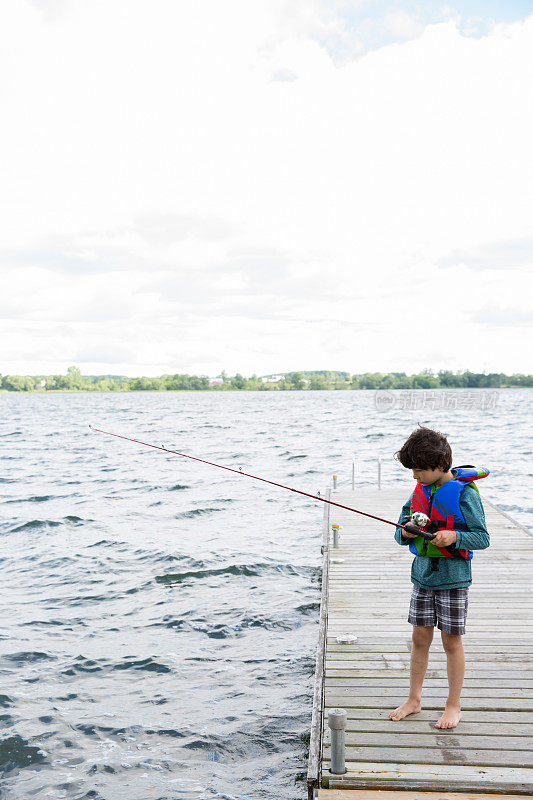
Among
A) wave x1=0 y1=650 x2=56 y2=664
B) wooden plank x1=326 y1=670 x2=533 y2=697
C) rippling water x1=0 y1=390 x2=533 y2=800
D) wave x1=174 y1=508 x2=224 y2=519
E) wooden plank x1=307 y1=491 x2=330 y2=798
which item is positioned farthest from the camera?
wave x1=174 y1=508 x2=224 y2=519

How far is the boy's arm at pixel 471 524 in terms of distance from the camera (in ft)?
13.6

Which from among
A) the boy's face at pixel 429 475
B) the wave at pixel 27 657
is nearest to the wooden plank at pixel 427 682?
the boy's face at pixel 429 475

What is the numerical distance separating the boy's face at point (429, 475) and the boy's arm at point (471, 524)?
19 centimetres

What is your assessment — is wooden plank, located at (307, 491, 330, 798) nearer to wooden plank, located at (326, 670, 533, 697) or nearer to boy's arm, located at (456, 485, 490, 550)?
wooden plank, located at (326, 670, 533, 697)

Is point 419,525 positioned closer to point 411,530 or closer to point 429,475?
point 411,530

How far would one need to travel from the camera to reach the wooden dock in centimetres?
417

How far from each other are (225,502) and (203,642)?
36.0 feet

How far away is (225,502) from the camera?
19828 mm

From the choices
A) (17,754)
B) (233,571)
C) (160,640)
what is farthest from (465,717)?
(233,571)

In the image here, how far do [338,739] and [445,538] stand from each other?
1483 mm

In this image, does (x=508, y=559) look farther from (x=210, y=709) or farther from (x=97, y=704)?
(x=97, y=704)

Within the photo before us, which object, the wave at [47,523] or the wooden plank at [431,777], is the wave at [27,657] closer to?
the wooden plank at [431,777]

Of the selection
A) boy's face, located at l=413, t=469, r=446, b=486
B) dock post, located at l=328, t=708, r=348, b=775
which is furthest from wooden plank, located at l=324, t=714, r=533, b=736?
boy's face, located at l=413, t=469, r=446, b=486

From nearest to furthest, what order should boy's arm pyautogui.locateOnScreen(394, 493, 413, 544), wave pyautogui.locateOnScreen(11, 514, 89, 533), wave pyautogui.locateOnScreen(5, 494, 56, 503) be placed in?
boy's arm pyautogui.locateOnScreen(394, 493, 413, 544)
wave pyautogui.locateOnScreen(11, 514, 89, 533)
wave pyautogui.locateOnScreen(5, 494, 56, 503)
